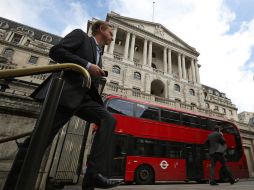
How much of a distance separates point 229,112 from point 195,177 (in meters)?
41.8

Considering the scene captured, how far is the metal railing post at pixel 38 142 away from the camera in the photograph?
911mm

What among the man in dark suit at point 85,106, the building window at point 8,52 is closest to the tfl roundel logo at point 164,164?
the man in dark suit at point 85,106

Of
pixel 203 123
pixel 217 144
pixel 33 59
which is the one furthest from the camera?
pixel 33 59

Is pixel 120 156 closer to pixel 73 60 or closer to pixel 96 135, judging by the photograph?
pixel 96 135

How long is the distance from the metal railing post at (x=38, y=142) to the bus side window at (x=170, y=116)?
8.91 metres

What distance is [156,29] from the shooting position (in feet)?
109

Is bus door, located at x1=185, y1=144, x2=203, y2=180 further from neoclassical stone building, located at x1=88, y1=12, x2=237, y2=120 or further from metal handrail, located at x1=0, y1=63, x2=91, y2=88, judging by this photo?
neoclassical stone building, located at x1=88, y1=12, x2=237, y2=120

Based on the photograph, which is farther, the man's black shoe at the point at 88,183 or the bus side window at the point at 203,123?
the bus side window at the point at 203,123

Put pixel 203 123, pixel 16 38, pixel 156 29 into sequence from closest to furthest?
1. pixel 203 123
2. pixel 16 38
3. pixel 156 29

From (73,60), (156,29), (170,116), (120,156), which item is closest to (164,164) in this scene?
(120,156)

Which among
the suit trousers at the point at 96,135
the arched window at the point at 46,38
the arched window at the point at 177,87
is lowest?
the suit trousers at the point at 96,135

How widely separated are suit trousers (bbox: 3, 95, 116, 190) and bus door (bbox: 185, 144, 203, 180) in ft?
28.3

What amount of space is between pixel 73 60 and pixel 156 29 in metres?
34.3

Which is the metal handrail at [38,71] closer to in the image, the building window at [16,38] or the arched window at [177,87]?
the arched window at [177,87]
